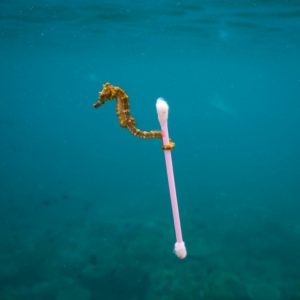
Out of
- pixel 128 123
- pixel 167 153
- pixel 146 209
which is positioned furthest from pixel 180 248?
pixel 146 209

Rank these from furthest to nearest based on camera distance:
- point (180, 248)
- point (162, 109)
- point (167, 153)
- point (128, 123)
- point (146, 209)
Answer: point (146, 209), point (128, 123), point (180, 248), point (167, 153), point (162, 109)

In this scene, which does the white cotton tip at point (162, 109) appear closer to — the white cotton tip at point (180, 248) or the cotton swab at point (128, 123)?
the cotton swab at point (128, 123)

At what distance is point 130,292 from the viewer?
38.8ft

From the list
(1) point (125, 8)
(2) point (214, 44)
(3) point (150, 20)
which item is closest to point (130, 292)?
(1) point (125, 8)

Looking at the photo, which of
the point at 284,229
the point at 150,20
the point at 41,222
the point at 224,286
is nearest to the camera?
the point at 224,286

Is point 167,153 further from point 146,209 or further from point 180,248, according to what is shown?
point 146,209

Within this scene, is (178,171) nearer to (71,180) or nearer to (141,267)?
(71,180)

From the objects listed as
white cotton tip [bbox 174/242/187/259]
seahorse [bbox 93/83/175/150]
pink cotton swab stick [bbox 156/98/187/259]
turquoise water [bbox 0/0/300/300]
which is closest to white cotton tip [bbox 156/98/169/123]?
pink cotton swab stick [bbox 156/98/187/259]

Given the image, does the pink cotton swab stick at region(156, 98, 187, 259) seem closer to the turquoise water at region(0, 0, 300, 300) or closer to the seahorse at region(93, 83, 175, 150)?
the seahorse at region(93, 83, 175, 150)

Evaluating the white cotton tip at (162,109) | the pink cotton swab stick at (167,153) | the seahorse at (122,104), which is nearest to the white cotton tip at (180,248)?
the pink cotton swab stick at (167,153)

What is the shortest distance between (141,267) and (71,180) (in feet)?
50.9

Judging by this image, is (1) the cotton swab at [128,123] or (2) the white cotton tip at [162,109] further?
(1) the cotton swab at [128,123]

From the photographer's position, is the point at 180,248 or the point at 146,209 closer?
the point at 180,248

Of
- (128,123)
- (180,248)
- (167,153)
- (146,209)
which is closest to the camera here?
(167,153)
